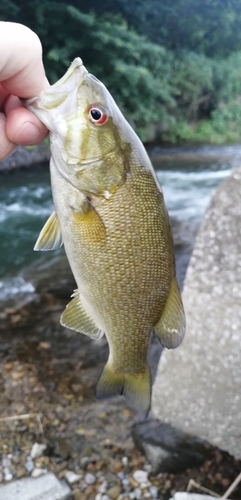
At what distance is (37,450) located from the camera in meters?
3.43

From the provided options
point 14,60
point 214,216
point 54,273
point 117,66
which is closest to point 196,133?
point 117,66

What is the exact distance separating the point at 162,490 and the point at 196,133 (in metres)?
21.3

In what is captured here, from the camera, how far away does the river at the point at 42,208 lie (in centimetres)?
666

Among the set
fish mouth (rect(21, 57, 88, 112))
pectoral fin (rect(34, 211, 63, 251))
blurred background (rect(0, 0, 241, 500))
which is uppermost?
fish mouth (rect(21, 57, 88, 112))

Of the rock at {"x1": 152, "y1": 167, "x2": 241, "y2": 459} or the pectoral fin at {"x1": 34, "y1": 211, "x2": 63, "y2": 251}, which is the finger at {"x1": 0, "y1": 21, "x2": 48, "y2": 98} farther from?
the rock at {"x1": 152, "y1": 167, "x2": 241, "y2": 459}

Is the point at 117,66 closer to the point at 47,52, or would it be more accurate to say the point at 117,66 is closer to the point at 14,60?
the point at 47,52

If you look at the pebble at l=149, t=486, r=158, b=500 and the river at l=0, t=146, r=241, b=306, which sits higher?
the pebble at l=149, t=486, r=158, b=500

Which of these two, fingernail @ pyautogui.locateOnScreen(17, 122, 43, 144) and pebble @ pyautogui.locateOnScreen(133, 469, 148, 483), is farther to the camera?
pebble @ pyautogui.locateOnScreen(133, 469, 148, 483)

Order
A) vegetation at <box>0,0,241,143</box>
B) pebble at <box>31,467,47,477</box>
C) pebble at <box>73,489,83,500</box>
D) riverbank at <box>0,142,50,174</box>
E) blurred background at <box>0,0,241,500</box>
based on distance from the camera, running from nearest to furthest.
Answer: pebble at <box>73,489,83,500</box>, pebble at <box>31,467,47,477</box>, blurred background at <box>0,0,241,500</box>, riverbank at <box>0,142,50,174</box>, vegetation at <box>0,0,241,143</box>

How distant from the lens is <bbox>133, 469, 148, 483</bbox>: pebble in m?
3.21

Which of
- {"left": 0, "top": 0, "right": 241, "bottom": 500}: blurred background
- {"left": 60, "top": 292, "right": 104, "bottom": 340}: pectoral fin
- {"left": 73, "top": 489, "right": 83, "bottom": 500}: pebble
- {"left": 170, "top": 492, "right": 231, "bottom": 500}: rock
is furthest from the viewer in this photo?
{"left": 0, "top": 0, "right": 241, "bottom": 500}: blurred background

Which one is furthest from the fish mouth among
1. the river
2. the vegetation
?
the vegetation

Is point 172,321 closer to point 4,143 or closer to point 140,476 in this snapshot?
point 4,143

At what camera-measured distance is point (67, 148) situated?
1615mm
